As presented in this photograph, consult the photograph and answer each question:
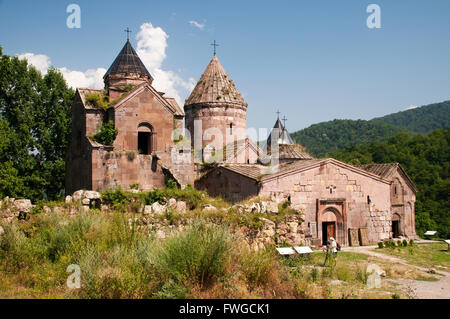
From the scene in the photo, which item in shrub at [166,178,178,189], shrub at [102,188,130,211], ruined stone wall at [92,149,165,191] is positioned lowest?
shrub at [102,188,130,211]

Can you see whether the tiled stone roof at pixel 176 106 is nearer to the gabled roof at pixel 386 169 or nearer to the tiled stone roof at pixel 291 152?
the tiled stone roof at pixel 291 152

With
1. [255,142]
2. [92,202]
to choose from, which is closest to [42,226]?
[92,202]

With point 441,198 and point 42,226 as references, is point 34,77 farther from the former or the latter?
point 441,198

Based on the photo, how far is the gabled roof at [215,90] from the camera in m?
20.4

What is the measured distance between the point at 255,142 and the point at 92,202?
35.8 feet

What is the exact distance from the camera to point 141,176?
47.5 ft

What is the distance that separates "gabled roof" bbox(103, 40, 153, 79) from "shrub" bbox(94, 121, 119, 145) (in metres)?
2.86

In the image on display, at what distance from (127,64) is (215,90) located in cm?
555

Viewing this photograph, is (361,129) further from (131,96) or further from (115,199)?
(115,199)

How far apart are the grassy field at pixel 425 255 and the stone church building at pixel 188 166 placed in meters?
2.21

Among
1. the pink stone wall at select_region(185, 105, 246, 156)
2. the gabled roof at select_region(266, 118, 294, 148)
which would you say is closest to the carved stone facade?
the pink stone wall at select_region(185, 105, 246, 156)

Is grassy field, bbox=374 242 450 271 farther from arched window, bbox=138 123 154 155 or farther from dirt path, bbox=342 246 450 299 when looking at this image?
arched window, bbox=138 123 154 155

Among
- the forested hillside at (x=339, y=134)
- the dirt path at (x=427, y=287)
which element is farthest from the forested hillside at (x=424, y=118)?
the dirt path at (x=427, y=287)

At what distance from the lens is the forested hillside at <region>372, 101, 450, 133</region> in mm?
92688
